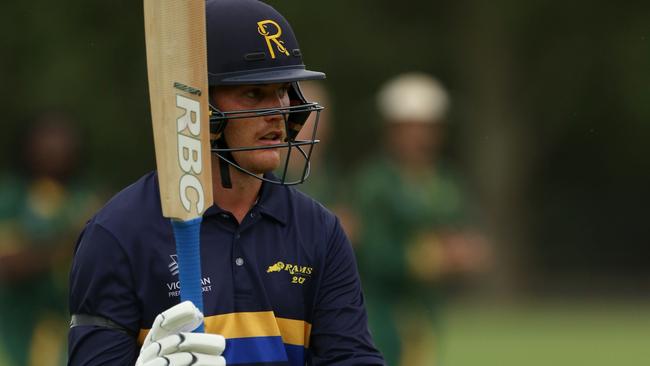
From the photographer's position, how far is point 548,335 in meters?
17.0

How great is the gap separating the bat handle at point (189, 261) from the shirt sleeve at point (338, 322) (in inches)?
22.8

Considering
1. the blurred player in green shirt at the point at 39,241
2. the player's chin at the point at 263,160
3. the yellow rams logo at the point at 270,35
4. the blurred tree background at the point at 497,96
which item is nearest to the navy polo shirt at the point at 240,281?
the player's chin at the point at 263,160

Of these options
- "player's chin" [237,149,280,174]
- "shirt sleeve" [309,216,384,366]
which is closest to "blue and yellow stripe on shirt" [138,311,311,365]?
"shirt sleeve" [309,216,384,366]

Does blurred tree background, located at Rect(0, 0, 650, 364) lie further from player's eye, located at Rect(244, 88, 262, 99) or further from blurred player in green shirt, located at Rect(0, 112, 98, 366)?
player's eye, located at Rect(244, 88, 262, 99)

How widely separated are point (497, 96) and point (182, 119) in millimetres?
20318

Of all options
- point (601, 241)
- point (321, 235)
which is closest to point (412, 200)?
point (321, 235)

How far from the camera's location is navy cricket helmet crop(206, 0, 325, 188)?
14.5ft

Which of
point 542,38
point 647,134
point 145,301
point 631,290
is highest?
point 145,301

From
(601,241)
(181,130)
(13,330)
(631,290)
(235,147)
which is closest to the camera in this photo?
(181,130)

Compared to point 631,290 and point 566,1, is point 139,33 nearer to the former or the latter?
point 566,1

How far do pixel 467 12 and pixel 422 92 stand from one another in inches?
505

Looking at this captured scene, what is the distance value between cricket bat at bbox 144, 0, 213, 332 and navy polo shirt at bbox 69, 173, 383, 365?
0.23m

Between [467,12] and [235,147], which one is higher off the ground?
[235,147]

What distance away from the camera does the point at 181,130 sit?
400cm
